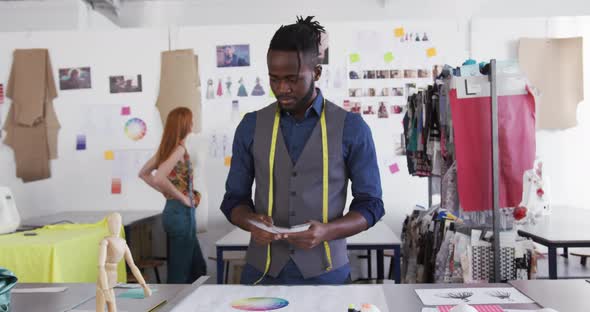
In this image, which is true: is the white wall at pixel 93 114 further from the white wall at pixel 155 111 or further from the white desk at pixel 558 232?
the white desk at pixel 558 232

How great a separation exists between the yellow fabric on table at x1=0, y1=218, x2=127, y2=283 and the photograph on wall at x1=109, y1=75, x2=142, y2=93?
210 centimetres

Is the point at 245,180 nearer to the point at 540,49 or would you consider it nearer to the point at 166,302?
the point at 166,302

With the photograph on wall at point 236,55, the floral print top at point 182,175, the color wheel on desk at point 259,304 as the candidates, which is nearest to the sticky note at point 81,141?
the floral print top at point 182,175

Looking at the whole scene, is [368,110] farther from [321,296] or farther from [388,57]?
[321,296]

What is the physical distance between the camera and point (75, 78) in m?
5.24

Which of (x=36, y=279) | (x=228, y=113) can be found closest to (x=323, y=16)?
(x=228, y=113)

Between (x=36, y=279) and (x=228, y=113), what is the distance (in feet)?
8.35

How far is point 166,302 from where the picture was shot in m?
1.44

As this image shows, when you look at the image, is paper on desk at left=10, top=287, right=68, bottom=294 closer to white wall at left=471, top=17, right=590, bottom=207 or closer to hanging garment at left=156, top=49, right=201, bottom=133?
hanging garment at left=156, top=49, right=201, bottom=133

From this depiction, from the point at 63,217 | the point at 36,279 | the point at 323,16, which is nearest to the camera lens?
the point at 36,279

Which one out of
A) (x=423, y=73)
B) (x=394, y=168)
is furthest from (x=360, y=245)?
(x=423, y=73)

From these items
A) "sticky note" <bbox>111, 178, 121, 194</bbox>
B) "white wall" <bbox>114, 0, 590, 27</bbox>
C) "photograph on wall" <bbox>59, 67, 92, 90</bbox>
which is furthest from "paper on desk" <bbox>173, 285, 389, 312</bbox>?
"white wall" <bbox>114, 0, 590, 27</bbox>

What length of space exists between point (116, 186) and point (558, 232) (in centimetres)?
383

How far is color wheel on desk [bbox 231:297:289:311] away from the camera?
4.43 feet
